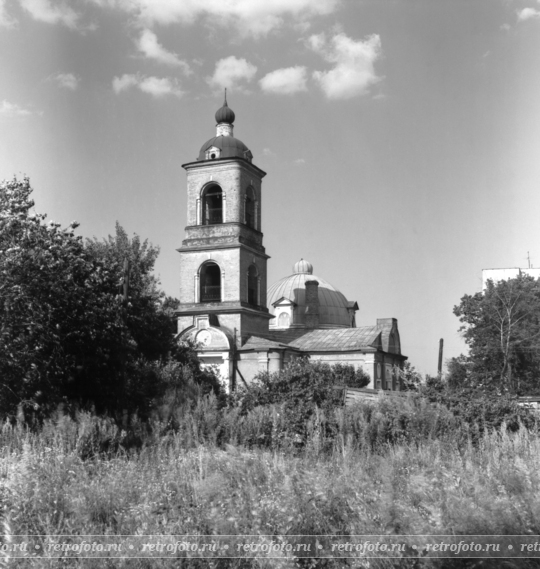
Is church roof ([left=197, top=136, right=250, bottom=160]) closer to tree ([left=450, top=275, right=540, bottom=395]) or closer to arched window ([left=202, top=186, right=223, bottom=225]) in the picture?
arched window ([left=202, top=186, right=223, bottom=225])

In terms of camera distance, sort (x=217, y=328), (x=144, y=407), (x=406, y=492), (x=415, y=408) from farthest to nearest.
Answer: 1. (x=217, y=328)
2. (x=144, y=407)
3. (x=415, y=408)
4. (x=406, y=492)

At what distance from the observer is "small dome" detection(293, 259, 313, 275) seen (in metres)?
A: 49.8

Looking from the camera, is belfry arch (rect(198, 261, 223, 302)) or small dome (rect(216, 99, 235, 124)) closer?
belfry arch (rect(198, 261, 223, 302))

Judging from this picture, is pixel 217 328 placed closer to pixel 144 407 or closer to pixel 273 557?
pixel 144 407

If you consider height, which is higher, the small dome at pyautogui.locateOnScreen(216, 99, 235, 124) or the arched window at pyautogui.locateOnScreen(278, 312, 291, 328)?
the small dome at pyautogui.locateOnScreen(216, 99, 235, 124)

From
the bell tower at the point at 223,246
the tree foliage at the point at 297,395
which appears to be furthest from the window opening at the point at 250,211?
the tree foliage at the point at 297,395

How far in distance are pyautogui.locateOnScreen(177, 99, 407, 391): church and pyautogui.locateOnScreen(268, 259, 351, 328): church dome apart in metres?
8.20

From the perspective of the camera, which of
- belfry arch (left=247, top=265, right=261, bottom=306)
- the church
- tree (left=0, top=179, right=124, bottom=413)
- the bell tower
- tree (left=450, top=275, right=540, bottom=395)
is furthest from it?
tree (left=450, top=275, right=540, bottom=395)

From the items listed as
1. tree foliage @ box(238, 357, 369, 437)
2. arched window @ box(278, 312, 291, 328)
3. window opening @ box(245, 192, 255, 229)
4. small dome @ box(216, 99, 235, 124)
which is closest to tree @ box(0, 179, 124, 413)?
tree foliage @ box(238, 357, 369, 437)

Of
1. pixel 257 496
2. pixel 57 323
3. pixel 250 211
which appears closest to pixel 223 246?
pixel 250 211

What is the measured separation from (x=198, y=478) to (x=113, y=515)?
1.21 meters

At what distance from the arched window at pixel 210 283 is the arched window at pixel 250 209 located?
9.45 feet

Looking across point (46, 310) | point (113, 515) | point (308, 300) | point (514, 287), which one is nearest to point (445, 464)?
point (113, 515)

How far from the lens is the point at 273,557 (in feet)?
18.2
